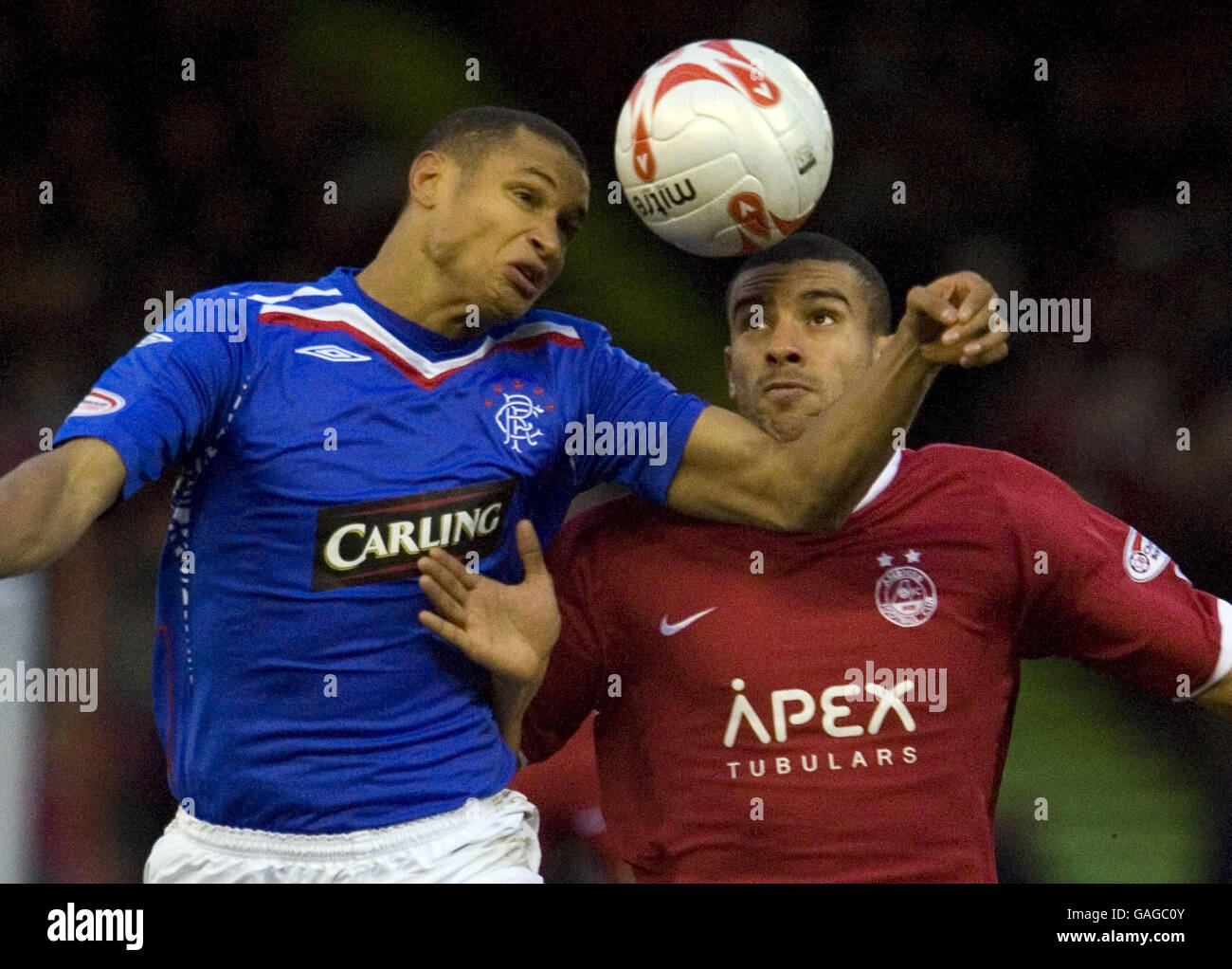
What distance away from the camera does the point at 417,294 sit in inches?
133

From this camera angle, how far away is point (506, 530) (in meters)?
3.31

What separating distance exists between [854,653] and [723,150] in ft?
3.50

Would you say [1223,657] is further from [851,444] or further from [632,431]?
[632,431]

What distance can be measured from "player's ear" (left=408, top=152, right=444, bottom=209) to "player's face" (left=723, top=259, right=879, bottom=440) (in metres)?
0.76

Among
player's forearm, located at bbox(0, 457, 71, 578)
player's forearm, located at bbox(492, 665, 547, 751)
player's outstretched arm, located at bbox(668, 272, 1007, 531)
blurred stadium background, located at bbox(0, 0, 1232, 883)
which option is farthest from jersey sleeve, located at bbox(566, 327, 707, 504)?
blurred stadium background, located at bbox(0, 0, 1232, 883)

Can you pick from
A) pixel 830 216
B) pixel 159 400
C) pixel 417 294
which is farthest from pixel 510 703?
pixel 830 216

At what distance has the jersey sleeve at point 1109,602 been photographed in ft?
11.8

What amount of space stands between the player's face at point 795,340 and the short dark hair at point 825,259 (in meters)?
0.02

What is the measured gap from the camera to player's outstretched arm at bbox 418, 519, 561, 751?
10.2 feet

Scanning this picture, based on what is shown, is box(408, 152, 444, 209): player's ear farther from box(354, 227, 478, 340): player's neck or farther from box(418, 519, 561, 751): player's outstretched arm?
box(418, 519, 561, 751): player's outstretched arm

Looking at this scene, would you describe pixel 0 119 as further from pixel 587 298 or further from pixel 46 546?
pixel 46 546

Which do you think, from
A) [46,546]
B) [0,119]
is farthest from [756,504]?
[0,119]

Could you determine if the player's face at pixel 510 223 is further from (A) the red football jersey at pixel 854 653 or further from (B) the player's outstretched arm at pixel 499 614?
(A) the red football jersey at pixel 854 653

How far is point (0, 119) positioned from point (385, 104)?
1300 mm
